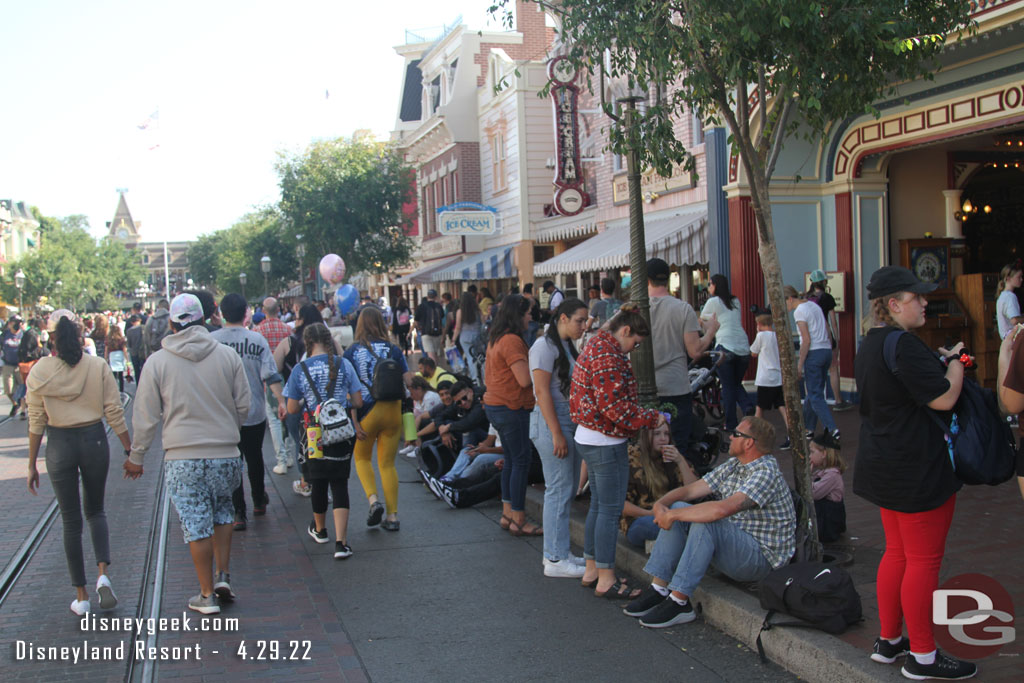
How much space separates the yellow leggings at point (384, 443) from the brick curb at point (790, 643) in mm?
2986

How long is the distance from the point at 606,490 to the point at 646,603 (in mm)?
706

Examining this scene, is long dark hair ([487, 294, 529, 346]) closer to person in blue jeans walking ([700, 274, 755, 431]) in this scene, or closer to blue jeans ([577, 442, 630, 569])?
blue jeans ([577, 442, 630, 569])

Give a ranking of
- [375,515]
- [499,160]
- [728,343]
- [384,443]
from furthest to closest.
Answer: [499,160] < [728,343] < [375,515] < [384,443]

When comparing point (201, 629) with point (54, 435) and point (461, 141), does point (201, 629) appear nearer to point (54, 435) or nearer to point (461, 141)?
point (54, 435)

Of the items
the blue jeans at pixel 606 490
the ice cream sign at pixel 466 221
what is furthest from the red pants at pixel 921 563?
the ice cream sign at pixel 466 221

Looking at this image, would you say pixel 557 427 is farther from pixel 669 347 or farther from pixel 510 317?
pixel 669 347

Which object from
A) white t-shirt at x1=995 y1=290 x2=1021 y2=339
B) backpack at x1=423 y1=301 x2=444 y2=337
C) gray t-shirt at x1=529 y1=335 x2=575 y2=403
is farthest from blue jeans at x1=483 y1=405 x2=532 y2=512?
backpack at x1=423 y1=301 x2=444 y2=337

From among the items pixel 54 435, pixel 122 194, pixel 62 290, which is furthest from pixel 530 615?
pixel 122 194

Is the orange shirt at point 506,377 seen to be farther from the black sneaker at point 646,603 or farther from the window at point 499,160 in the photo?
the window at point 499,160

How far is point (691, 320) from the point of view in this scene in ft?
24.3

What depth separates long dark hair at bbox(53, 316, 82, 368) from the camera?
564 centimetres

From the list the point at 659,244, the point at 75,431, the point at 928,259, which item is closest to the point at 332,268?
the point at 659,244

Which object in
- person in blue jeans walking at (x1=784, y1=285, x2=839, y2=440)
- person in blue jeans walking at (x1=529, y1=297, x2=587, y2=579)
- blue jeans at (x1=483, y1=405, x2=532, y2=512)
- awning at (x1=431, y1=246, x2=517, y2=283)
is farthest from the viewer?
awning at (x1=431, y1=246, x2=517, y2=283)

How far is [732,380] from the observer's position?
10.5 m
